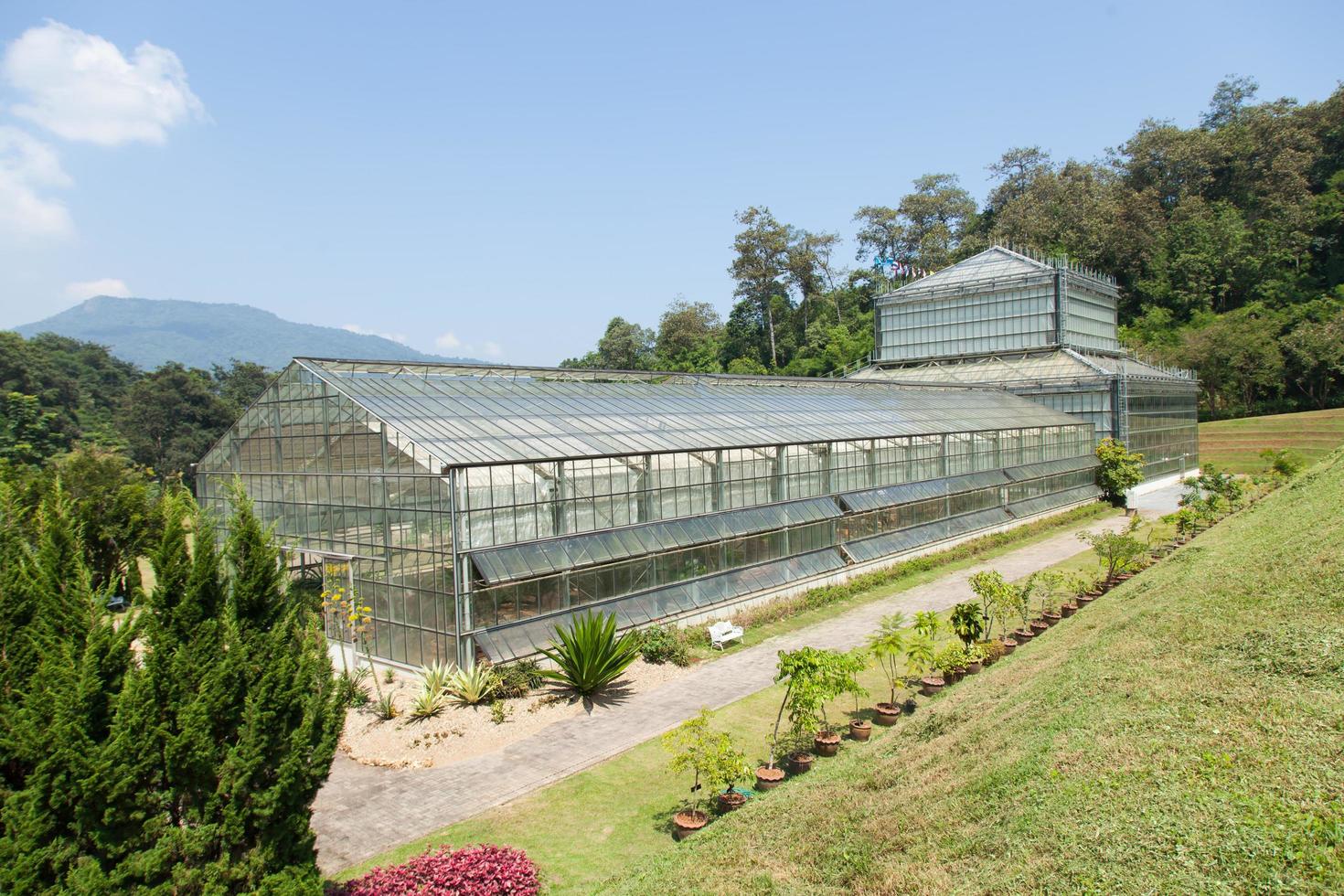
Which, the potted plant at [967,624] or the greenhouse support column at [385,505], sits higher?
the greenhouse support column at [385,505]

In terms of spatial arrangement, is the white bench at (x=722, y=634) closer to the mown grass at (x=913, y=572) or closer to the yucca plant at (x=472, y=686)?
the mown grass at (x=913, y=572)

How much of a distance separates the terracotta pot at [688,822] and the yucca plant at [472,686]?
620 centimetres

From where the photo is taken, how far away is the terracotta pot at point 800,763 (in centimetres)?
→ 1277

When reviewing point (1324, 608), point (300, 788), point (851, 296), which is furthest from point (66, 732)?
point (851, 296)

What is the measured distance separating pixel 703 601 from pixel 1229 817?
16.7m

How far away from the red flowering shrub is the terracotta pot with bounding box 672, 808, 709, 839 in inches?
83.0

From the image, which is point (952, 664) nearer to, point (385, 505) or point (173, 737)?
point (385, 505)

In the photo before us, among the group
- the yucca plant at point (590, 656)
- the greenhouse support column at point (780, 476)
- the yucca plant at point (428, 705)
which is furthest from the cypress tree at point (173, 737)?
the greenhouse support column at point (780, 476)

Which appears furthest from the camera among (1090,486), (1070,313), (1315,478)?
(1070,313)

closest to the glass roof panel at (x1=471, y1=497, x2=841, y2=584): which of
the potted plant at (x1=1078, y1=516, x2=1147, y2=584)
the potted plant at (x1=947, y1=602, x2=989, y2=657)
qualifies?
the potted plant at (x1=947, y1=602, x2=989, y2=657)

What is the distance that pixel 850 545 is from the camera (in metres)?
28.2

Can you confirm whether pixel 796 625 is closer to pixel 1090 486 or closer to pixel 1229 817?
pixel 1229 817

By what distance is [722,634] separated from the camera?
795 inches

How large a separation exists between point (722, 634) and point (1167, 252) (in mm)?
69598
